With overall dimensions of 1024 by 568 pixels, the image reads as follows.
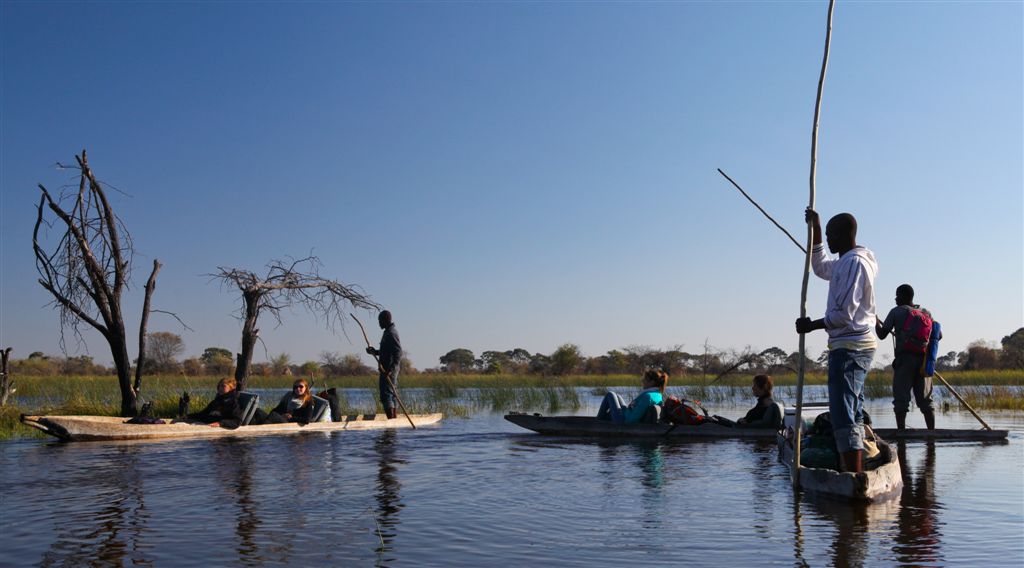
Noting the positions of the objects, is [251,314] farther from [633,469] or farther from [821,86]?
[821,86]

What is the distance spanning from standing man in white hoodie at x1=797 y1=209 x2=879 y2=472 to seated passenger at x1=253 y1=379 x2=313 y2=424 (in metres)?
9.66

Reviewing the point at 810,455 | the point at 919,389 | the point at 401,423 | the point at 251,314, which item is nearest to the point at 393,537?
the point at 810,455

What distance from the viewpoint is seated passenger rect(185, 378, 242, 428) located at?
43.9ft

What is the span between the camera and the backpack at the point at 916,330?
11.6 metres

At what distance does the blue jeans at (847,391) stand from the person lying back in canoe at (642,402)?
20.9 feet

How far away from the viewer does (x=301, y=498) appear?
293 inches

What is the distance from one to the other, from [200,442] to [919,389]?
1050cm

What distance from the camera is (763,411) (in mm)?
12805

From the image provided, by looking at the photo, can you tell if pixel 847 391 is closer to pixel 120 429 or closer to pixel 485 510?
pixel 485 510

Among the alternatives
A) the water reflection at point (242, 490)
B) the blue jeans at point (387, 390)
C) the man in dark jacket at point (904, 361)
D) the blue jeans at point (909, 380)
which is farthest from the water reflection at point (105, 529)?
the blue jeans at point (909, 380)

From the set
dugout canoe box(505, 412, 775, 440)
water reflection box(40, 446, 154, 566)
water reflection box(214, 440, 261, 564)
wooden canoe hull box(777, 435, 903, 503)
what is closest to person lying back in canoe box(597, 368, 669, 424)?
dugout canoe box(505, 412, 775, 440)

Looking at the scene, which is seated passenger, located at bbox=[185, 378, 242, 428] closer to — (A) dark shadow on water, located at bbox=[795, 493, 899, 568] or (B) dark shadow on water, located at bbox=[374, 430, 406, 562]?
(B) dark shadow on water, located at bbox=[374, 430, 406, 562]

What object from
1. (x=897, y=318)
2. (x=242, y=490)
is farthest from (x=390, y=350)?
(x=897, y=318)

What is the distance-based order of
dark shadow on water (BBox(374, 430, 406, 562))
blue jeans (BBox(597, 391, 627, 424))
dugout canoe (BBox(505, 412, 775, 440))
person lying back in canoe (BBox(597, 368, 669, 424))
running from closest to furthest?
1. dark shadow on water (BBox(374, 430, 406, 562))
2. dugout canoe (BBox(505, 412, 775, 440))
3. person lying back in canoe (BBox(597, 368, 669, 424))
4. blue jeans (BBox(597, 391, 627, 424))
